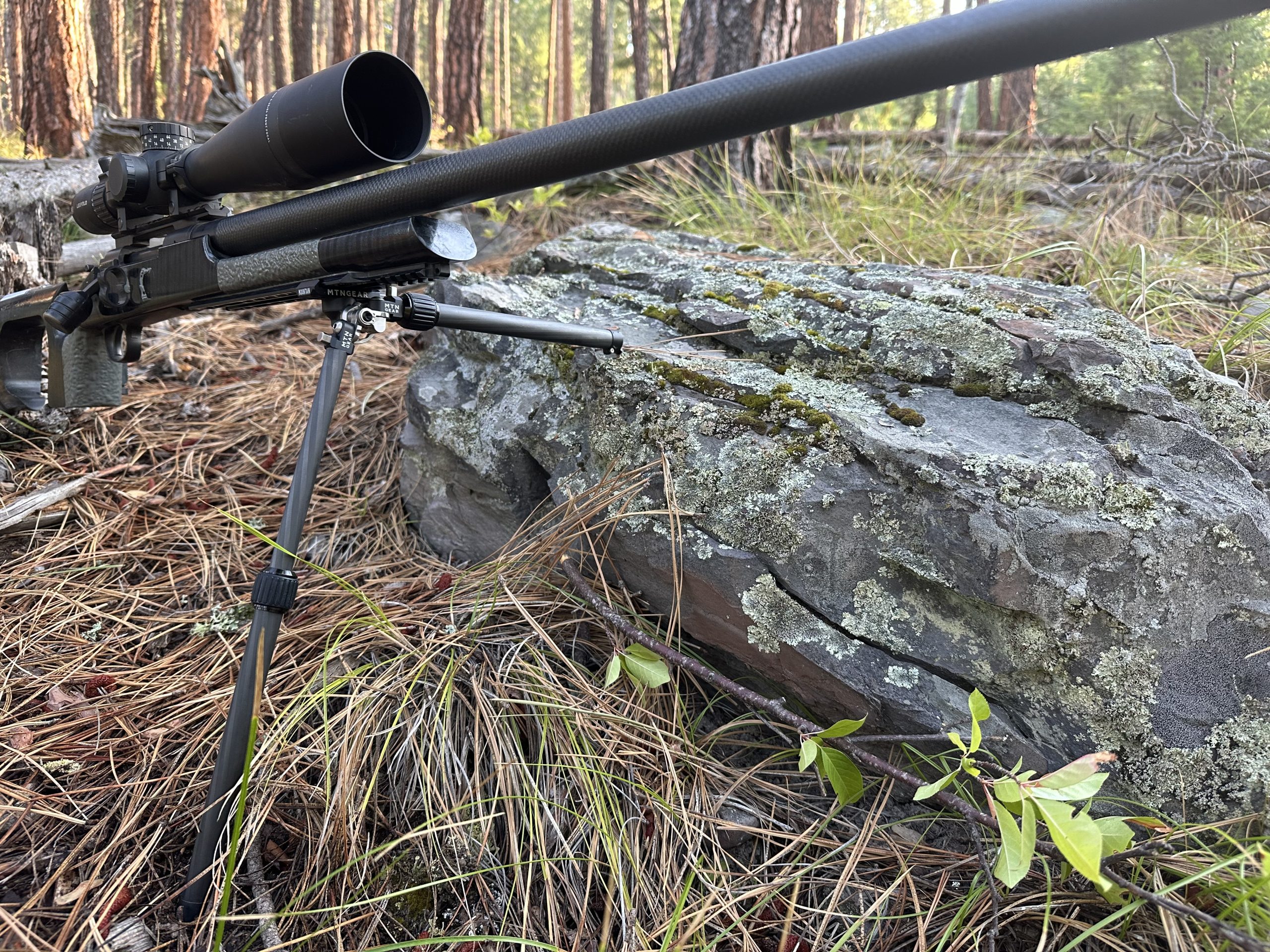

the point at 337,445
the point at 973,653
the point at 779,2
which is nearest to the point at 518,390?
the point at 337,445

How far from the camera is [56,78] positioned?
6.79m

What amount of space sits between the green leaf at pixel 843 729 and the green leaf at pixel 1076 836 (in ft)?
0.99

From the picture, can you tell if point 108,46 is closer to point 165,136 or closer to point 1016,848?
point 165,136

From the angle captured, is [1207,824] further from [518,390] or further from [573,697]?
[518,390]

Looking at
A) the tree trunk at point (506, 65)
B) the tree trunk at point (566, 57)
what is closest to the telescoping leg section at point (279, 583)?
the tree trunk at point (566, 57)

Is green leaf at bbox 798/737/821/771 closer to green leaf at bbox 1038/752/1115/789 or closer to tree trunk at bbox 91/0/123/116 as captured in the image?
green leaf at bbox 1038/752/1115/789

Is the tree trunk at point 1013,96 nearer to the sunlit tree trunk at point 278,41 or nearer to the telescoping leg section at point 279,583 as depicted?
the telescoping leg section at point 279,583

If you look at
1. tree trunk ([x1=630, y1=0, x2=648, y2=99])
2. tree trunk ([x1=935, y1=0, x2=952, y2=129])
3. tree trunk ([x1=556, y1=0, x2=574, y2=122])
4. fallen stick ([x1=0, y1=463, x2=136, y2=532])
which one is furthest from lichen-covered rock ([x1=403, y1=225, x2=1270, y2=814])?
tree trunk ([x1=556, y1=0, x2=574, y2=122])

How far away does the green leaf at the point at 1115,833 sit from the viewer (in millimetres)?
1188

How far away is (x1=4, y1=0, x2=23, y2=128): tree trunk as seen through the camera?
270 inches

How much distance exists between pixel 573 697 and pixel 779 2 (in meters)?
4.44

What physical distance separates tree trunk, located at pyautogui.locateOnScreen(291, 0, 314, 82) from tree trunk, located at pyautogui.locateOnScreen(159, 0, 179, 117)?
40.7 inches

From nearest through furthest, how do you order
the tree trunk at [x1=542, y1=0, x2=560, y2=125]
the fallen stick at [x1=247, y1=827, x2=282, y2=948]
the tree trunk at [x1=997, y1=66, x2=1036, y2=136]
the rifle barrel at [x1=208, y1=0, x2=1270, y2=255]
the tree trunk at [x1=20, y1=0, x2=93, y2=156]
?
1. the rifle barrel at [x1=208, y1=0, x2=1270, y2=255]
2. the fallen stick at [x1=247, y1=827, x2=282, y2=948]
3. the tree trunk at [x1=20, y1=0, x2=93, y2=156]
4. the tree trunk at [x1=997, y1=66, x2=1036, y2=136]
5. the tree trunk at [x1=542, y1=0, x2=560, y2=125]

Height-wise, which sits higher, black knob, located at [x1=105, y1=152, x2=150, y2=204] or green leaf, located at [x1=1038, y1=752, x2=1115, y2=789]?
black knob, located at [x1=105, y1=152, x2=150, y2=204]
